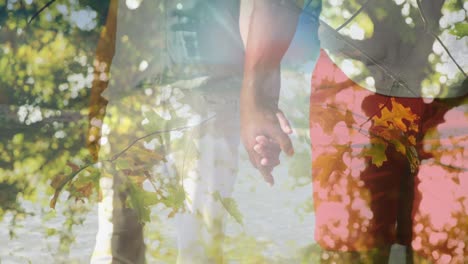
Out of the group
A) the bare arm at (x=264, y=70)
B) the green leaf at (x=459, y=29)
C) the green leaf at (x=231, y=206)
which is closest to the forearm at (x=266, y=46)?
the bare arm at (x=264, y=70)

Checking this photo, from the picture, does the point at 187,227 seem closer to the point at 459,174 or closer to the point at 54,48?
the point at 54,48

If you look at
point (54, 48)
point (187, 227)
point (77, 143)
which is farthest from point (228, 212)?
point (54, 48)

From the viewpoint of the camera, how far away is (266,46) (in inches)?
39.3

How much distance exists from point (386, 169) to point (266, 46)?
0.29m

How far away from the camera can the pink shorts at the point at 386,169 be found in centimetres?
104

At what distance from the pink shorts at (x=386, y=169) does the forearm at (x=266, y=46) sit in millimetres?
71

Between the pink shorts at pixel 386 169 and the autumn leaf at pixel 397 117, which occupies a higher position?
the autumn leaf at pixel 397 117

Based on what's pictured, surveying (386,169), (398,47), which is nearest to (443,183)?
(386,169)

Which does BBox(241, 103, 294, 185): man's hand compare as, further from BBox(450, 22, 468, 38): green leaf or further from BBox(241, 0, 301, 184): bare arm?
BBox(450, 22, 468, 38): green leaf

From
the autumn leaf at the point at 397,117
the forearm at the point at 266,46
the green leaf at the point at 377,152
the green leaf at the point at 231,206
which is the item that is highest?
the forearm at the point at 266,46

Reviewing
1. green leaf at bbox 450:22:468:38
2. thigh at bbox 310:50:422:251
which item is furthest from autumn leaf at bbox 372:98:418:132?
green leaf at bbox 450:22:468:38

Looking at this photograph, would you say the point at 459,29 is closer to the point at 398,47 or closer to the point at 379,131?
the point at 398,47

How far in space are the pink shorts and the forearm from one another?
2.8 inches

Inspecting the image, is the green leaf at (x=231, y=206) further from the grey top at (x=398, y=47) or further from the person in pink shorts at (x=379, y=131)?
the grey top at (x=398, y=47)
